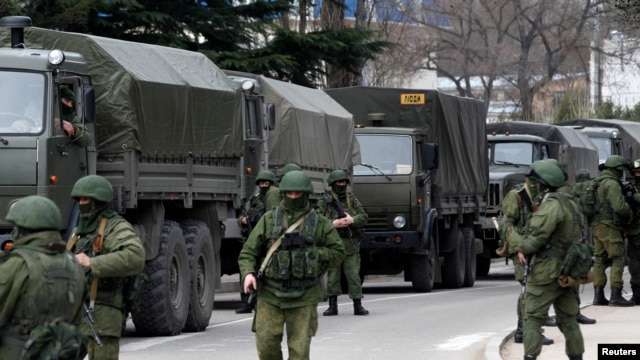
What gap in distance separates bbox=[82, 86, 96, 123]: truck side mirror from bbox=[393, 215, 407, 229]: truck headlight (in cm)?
923

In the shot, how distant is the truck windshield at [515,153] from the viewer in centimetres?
2733

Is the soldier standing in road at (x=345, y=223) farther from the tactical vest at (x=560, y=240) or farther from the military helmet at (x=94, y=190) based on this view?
the military helmet at (x=94, y=190)

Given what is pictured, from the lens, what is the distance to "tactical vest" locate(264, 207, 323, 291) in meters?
9.97

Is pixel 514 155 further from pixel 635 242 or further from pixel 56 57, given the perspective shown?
pixel 56 57

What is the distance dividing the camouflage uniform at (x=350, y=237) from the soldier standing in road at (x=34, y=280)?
10061 mm

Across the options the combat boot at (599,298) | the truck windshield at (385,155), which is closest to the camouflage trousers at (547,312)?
the combat boot at (599,298)

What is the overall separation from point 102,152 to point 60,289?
7650 mm

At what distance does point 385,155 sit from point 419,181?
2.84 ft

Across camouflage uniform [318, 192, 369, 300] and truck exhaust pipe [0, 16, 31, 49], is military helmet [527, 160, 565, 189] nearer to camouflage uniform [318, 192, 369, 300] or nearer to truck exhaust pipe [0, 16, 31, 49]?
truck exhaust pipe [0, 16, 31, 49]

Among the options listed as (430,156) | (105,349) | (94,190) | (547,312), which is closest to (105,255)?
(94,190)

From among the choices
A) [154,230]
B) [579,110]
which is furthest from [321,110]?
[579,110]

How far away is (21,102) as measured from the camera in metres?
13.4

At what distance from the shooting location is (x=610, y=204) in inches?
706

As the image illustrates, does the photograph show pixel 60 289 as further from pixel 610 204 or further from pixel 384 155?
pixel 384 155
